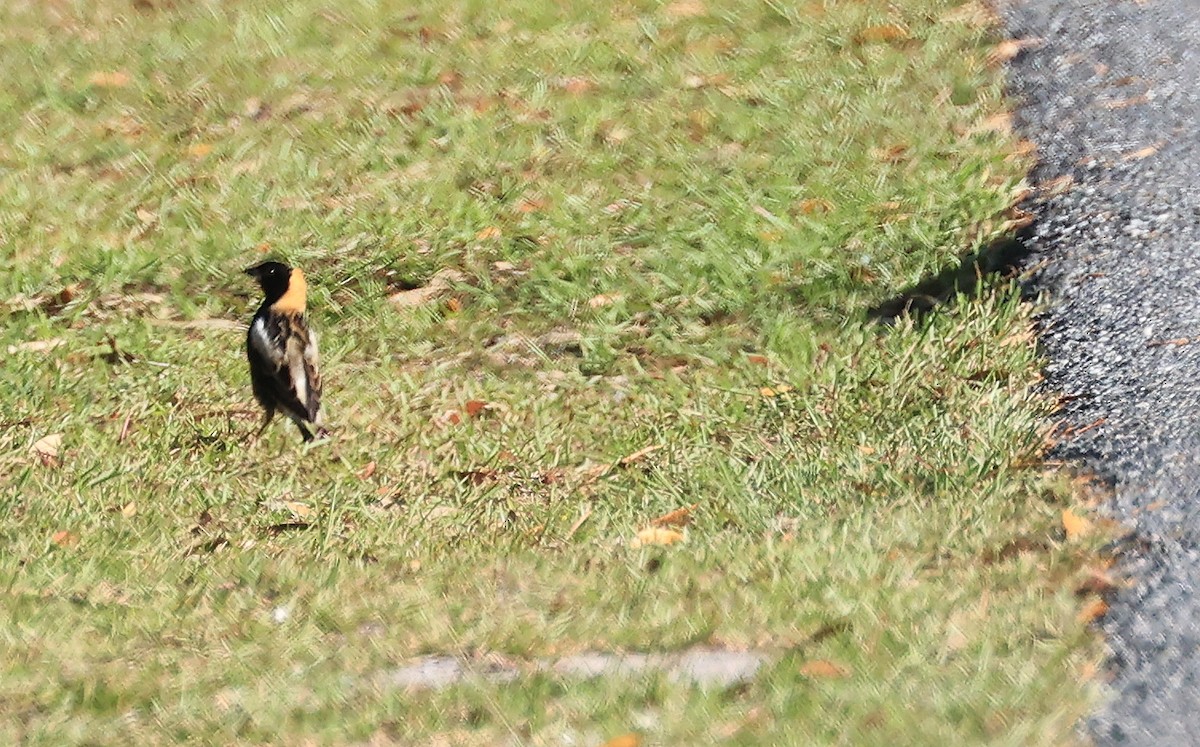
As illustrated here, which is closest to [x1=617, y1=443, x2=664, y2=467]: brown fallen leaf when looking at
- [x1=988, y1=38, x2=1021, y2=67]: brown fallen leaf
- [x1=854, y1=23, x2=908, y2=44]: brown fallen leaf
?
[x1=988, y1=38, x2=1021, y2=67]: brown fallen leaf

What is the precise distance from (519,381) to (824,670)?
2.44 metres

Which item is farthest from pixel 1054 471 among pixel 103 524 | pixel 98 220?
pixel 98 220

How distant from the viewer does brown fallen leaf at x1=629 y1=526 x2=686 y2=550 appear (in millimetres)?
5082

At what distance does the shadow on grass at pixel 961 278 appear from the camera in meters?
5.97

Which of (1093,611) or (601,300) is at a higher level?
(1093,611)

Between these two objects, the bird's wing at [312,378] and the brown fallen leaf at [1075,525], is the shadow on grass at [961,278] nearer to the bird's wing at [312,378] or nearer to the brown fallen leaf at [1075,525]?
the brown fallen leaf at [1075,525]

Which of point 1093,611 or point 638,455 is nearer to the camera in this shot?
point 1093,611

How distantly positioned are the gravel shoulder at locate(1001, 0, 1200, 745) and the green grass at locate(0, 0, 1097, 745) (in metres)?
0.16

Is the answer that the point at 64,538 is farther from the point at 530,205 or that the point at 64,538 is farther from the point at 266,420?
the point at 530,205

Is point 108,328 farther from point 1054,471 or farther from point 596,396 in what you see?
point 1054,471

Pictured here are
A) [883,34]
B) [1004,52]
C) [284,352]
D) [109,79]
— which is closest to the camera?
[284,352]

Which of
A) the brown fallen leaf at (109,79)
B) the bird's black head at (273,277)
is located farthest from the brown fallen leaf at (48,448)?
the brown fallen leaf at (109,79)

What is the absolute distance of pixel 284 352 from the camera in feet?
19.6

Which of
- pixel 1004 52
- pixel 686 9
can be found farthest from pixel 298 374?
pixel 1004 52
